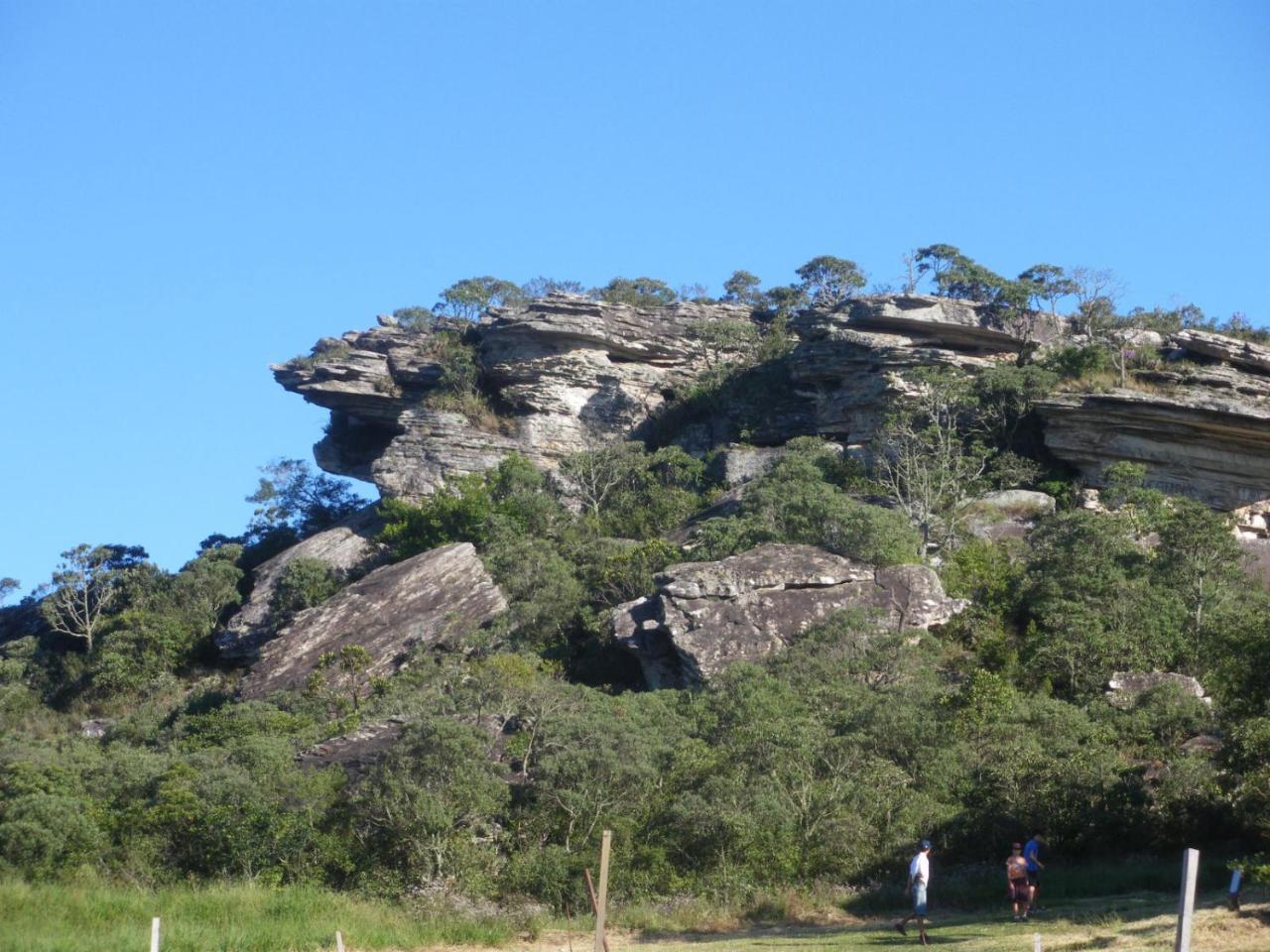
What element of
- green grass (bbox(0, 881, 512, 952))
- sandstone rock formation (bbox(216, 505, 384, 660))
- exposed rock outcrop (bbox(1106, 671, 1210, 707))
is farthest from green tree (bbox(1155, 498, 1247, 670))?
sandstone rock formation (bbox(216, 505, 384, 660))

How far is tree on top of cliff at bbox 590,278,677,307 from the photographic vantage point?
207 ft

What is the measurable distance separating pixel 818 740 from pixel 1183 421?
879 inches

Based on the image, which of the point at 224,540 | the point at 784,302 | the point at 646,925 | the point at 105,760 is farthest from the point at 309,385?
the point at 646,925

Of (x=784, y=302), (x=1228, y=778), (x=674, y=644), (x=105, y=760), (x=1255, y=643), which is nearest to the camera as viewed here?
(x=1228, y=778)

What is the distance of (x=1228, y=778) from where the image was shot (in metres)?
22.3

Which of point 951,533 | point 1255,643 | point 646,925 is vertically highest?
point 951,533

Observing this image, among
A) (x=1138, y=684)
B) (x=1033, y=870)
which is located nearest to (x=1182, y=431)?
(x=1138, y=684)

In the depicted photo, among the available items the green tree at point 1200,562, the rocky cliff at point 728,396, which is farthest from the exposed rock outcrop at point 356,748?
the rocky cliff at point 728,396

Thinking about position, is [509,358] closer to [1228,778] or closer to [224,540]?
[224,540]

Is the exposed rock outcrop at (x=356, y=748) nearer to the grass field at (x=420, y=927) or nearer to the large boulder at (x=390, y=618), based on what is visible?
the grass field at (x=420, y=927)

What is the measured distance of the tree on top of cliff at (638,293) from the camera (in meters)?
63.1

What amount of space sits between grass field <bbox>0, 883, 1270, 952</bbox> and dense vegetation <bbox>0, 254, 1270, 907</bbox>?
2.20m

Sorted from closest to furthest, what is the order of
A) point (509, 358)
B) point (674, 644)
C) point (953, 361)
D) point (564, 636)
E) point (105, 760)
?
point (105, 760), point (674, 644), point (564, 636), point (953, 361), point (509, 358)

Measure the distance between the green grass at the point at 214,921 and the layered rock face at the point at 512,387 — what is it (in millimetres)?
30300
